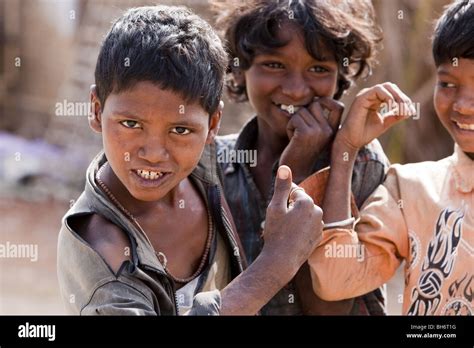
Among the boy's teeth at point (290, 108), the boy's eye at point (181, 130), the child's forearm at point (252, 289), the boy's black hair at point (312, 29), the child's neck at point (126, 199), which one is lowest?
the child's forearm at point (252, 289)

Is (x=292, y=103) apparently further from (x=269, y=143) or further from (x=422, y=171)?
(x=422, y=171)

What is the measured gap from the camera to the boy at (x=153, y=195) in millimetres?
1988

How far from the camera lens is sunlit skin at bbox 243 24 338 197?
250 centimetres

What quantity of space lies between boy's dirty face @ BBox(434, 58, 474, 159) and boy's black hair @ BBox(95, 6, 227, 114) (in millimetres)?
628

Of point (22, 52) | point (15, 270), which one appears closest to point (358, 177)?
point (15, 270)

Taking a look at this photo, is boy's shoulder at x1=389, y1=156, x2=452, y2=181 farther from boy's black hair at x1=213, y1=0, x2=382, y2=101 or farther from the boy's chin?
boy's black hair at x1=213, y1=0, x2=382, y2=101

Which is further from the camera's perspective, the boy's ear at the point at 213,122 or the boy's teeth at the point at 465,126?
the boy's teeth at the point at 465,126

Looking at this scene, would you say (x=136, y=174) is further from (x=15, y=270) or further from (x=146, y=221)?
(x=15, y=270)

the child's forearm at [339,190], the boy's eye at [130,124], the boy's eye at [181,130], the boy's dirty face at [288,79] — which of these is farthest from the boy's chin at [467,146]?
the boy's eye at [130,124]

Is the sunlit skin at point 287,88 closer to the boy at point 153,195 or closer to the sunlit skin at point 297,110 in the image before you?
the sunlit skin at point 297,110

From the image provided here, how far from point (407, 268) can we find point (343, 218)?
0.79 feet

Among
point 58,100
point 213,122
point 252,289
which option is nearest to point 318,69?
point 213,122

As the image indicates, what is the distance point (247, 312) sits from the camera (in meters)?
2.04

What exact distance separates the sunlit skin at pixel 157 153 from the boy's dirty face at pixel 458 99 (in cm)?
62
